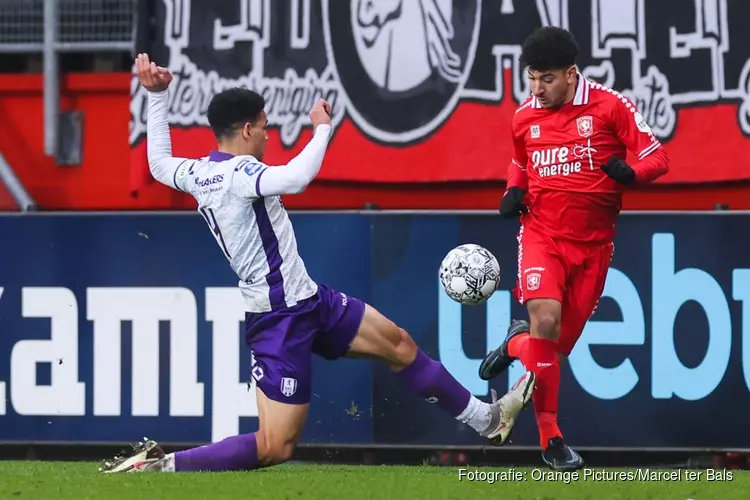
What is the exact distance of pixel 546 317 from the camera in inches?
278

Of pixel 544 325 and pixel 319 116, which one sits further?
pixel 544 325

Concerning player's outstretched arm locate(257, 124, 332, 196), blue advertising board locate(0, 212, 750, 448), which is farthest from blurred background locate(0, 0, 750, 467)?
player's outstretched arm locate(257, 124, 332, 196)

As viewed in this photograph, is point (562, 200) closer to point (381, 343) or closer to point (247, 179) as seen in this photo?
point (381, 343)

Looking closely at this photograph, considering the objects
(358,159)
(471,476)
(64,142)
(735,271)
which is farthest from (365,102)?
(471,476)

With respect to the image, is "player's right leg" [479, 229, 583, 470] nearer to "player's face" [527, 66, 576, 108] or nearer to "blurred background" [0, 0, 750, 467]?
"player's face" [527, 66, 576, 108]

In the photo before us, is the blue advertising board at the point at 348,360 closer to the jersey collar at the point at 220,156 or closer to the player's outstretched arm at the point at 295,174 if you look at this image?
the jersey collar at the point at 220,156

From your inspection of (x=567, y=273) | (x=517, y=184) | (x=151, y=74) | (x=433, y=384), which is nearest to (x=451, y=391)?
(x=433, y=384)

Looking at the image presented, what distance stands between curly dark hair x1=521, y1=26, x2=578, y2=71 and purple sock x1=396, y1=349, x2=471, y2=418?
1.53 m

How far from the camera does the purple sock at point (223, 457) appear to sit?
673 centimetres

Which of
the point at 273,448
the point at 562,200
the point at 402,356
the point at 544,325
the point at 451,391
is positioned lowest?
the point at 273,448

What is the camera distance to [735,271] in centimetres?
845

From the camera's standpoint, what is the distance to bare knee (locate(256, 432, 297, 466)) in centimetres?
667

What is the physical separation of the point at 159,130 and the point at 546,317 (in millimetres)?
2061

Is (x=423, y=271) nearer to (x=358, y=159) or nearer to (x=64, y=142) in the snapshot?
(x=358, y=159)
